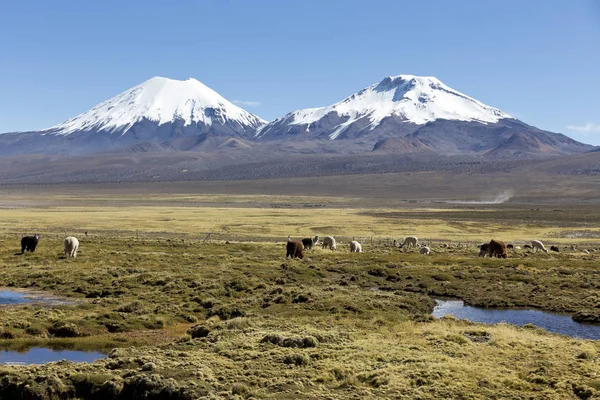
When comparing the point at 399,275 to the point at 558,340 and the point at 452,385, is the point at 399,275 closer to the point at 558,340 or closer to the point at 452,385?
the point at 558,340

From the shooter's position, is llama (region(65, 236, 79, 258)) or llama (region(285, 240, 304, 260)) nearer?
llama (region(65, 236, 79, 258))

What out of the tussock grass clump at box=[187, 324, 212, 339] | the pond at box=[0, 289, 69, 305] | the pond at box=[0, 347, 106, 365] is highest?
the tussock grass clump at box=[187, 324, 212, 339]

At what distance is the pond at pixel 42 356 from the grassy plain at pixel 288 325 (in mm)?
787

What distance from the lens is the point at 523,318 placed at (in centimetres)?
2688

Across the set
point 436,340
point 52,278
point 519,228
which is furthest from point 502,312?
point 519,228

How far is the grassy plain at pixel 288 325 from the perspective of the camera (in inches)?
629

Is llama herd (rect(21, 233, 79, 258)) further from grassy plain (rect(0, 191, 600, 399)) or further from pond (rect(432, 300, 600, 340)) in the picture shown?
pond (rect(432, 300, 600, 340))

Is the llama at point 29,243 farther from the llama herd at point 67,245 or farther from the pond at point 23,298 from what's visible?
the pond at point 23,298

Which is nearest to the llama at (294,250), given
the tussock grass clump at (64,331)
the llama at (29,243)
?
the llama at (29,243)

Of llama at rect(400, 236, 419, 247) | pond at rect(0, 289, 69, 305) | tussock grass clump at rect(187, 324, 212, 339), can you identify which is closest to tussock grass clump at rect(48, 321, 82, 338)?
tussock grass clump at rect(187, 324, 212, 339)

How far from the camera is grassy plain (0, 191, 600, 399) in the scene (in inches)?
629

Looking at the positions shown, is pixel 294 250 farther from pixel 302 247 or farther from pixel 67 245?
pixel 67 245

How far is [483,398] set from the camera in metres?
15.3

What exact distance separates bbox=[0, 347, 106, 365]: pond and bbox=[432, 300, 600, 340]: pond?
1439 centimetres
